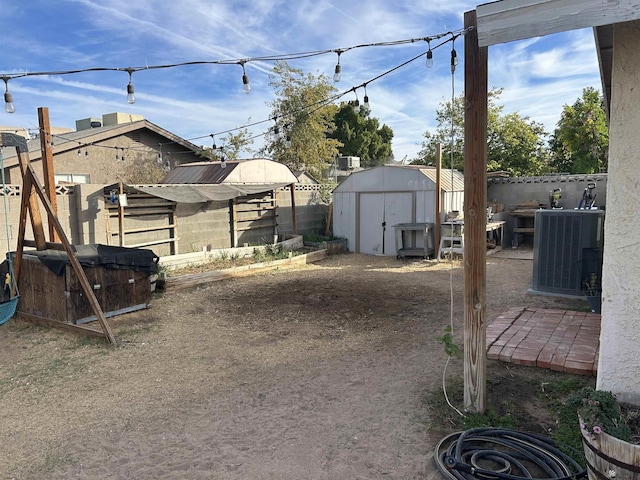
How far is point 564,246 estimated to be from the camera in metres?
5.98

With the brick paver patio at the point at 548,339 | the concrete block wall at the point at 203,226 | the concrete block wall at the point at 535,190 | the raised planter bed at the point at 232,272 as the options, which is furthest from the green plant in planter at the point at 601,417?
the concrete block wall at the point at 535,190

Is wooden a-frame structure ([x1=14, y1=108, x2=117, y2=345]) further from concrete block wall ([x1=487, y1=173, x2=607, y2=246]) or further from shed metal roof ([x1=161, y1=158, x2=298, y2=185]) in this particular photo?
concrete block wall ([x1=487, y1=173, x2=607, y2=246])

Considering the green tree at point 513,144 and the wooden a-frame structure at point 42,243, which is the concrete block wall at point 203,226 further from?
the green tree at point 513,144

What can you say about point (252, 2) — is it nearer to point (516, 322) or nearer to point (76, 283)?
point (76, 283)

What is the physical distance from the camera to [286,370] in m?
4.09

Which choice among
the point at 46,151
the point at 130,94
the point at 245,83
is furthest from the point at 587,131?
the point at 46,151

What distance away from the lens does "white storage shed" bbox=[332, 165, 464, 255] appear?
11.0 metres

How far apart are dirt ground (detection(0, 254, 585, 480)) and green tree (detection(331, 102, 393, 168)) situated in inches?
900

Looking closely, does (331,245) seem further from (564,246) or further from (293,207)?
(564,246)

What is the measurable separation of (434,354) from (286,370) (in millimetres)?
1497

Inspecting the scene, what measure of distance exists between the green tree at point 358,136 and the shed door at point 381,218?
53.2 feet

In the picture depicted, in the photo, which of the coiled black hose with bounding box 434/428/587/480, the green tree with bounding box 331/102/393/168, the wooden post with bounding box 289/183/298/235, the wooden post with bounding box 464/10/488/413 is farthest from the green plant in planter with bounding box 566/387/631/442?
the green tree with bounding box 331/102/393/168

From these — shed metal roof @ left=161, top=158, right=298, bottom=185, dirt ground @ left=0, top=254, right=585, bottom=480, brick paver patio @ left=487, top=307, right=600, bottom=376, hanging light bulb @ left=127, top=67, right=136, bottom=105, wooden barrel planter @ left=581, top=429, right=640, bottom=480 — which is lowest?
dirt ground @ left=0, top=254, right=585, bottom=480

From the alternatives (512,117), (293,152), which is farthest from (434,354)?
(512,117)
